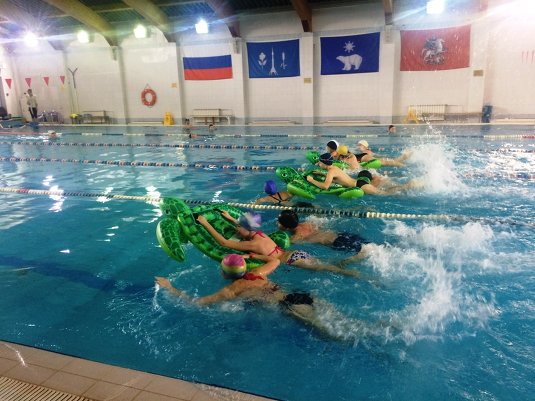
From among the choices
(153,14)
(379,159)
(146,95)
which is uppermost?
(153,14)

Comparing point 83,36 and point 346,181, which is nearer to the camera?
point 346,181

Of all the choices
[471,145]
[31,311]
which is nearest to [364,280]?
[31,311]

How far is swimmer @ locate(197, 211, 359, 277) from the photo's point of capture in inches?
160

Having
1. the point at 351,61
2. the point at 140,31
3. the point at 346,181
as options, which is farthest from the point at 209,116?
the point at 346,181

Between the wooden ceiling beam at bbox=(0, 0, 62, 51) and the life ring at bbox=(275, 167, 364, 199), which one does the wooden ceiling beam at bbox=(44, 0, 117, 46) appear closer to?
the wooden ceiling beam at bbox=(0, 0, 62, 51)

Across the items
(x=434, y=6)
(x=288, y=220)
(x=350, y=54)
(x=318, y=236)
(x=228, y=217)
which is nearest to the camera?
(x=228, y=217)

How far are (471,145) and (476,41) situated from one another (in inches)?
279

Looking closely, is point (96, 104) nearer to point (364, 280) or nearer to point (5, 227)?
point (5, 227)

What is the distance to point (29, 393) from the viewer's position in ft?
7.68

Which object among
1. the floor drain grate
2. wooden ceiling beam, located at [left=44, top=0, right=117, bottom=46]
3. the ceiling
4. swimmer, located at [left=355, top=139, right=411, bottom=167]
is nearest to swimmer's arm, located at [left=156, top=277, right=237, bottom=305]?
the floor drain grate

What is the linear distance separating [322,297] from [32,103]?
79.9 feet

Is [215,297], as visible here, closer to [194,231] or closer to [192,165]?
[194,231]

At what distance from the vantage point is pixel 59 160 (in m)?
11.5

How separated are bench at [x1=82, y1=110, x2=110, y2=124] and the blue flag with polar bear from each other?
39.7ft
